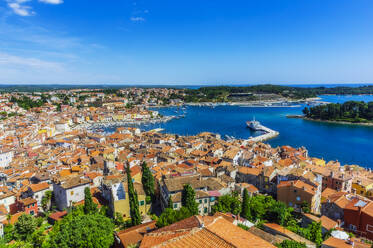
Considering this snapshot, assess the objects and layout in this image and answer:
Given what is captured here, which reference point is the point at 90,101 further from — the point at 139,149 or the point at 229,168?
the point at 229,168

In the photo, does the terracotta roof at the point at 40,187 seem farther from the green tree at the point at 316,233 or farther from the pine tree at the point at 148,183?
the green tree at the point at 316,233

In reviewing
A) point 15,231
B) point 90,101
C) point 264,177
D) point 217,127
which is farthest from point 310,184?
point 90,101

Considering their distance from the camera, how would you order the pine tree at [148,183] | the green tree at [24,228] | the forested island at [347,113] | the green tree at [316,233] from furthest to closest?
the forested island at [347,113]
the pine tree at [148,183]
the green tree at [24,228]
the green tree at [316,233]

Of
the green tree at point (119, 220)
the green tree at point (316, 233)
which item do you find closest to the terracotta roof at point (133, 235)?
the green tree at point (119, 220)

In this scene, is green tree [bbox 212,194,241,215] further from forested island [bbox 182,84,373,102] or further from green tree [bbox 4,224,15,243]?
forested island [bbox 182,84,373,102]

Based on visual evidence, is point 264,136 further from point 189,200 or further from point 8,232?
point 8,232

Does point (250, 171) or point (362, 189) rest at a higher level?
point (250, 171)

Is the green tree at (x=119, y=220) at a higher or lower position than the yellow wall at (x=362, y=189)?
higher

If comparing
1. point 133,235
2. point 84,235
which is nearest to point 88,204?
point 84,235
